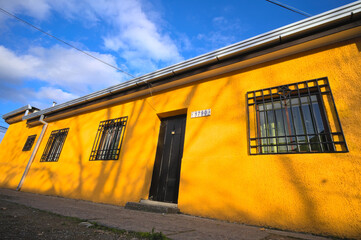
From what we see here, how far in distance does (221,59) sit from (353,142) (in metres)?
2.74

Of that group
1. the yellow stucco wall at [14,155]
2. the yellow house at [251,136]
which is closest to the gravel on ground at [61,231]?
the yellow house at [251,136]

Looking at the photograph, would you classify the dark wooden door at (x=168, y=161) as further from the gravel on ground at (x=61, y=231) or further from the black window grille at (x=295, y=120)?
the gravel on ground at (x=61, y=231)

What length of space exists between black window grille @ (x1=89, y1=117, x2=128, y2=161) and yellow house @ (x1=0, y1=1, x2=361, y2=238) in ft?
0.12

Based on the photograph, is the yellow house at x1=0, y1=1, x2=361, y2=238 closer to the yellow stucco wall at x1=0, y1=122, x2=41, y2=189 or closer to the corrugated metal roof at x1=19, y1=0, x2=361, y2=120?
the corrugated metal roof at x1=19, y1=0, x2=361, y2=120

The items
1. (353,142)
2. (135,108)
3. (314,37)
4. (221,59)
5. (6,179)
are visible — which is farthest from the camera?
(6,179)

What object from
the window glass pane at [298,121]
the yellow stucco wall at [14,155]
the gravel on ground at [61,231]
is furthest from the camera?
the yellow stucco wall at [14,155]

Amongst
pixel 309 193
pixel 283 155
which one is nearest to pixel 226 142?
pixel 283 155

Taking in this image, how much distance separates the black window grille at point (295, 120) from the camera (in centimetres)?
278

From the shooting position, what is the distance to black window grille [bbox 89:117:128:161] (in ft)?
17.4

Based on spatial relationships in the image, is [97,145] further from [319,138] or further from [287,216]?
[319,138]

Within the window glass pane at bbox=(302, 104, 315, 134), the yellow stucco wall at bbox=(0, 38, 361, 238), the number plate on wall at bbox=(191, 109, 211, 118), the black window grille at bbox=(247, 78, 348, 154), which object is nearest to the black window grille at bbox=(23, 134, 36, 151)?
the yellow stucco wall at bbox=(0, 38, 361, 238)

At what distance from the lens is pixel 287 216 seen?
256cm

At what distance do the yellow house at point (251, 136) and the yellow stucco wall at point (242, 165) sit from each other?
2 centimetres

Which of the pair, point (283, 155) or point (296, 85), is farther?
point (296, 85)
